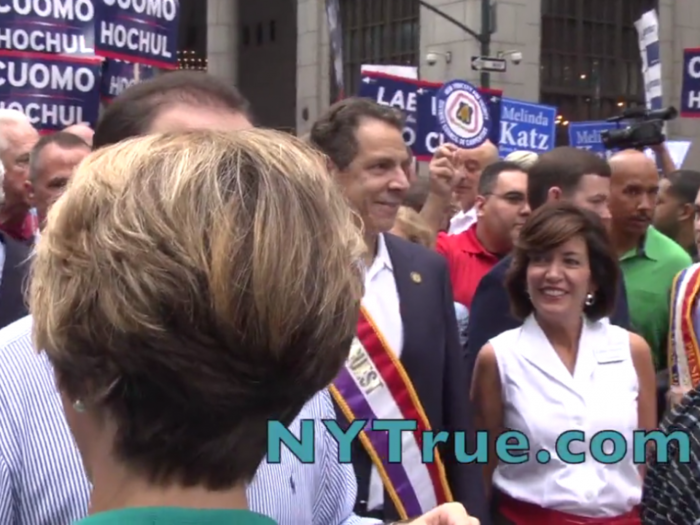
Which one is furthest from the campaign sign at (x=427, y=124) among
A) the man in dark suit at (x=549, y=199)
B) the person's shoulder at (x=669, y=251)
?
the man in dark suit at (x=549, y=199)

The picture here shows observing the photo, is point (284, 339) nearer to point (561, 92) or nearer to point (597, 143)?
point (597, 143)

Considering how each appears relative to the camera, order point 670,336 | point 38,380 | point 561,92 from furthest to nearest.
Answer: point 561,92 → point 670,336 → point 38,380

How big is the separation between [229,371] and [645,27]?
11.0 metres

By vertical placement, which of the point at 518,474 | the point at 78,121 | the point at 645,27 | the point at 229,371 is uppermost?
the point at 645,27

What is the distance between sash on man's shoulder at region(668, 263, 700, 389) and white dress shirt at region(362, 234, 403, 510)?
4.27 feet

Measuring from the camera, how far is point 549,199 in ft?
15.5

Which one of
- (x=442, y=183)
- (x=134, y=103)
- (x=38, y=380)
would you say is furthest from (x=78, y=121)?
(x=38, y=380)

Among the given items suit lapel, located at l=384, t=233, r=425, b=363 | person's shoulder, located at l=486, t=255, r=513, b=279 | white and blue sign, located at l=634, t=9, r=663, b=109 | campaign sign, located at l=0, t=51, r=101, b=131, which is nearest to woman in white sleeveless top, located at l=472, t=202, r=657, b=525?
person's shoulder, located at l=486, t=255, r=513, b=279

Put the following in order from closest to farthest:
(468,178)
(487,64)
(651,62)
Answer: (468,178), (651,62), (487,64)

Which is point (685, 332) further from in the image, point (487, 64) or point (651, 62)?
point (487, 64)

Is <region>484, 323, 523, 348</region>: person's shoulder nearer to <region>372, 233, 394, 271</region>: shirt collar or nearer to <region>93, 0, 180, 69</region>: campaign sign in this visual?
<region>372, 233, 394, 271</region>: shirt collar

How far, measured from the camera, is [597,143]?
1223 centimetres

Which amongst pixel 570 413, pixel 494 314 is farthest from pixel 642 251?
pixel 570 413

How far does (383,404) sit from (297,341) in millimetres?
2223
